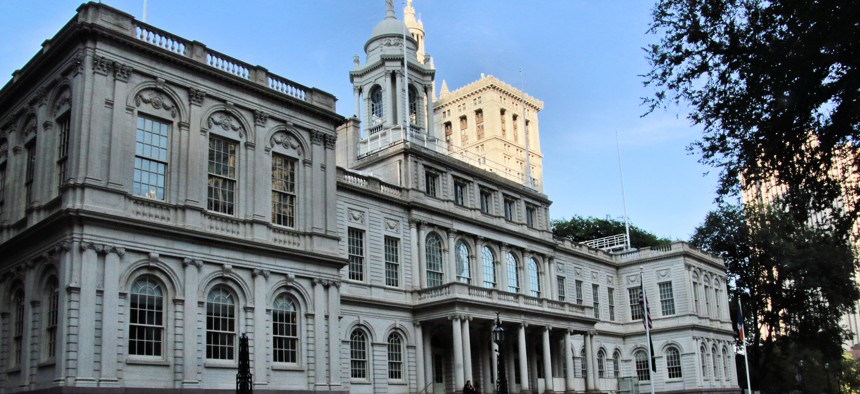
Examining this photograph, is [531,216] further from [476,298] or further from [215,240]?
[215,240]

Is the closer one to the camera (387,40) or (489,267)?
(489,267)

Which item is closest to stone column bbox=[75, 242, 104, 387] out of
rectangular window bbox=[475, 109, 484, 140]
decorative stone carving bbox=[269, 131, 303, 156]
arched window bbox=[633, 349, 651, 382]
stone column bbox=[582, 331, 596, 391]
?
decorative stone carving bbox=[269, 131, 303, 156]

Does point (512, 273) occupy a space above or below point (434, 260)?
below

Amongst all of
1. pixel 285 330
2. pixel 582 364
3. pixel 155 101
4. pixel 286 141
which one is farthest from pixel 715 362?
pixel 155 101

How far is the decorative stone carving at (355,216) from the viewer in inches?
1337

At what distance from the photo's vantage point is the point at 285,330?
27.5m

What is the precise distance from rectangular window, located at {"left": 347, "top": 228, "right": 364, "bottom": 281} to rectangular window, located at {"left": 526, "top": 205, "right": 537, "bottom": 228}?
13801 mm

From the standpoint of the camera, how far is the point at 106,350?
2225 centimetres

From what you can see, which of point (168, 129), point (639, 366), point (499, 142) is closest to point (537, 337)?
point (639, 366)

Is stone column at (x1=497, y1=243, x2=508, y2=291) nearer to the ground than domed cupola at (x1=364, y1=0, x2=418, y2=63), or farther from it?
nearer to the ground

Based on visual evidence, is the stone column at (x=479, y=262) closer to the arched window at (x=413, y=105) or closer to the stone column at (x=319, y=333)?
the arched window at (x=413, y=105)

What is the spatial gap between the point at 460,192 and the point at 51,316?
21.7 m

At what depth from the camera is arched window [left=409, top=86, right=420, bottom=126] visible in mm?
43944

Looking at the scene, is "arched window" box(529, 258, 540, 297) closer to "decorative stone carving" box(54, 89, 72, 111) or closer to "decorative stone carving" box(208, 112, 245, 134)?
"decorative stone carving" box(208, 112, 245, 134)
